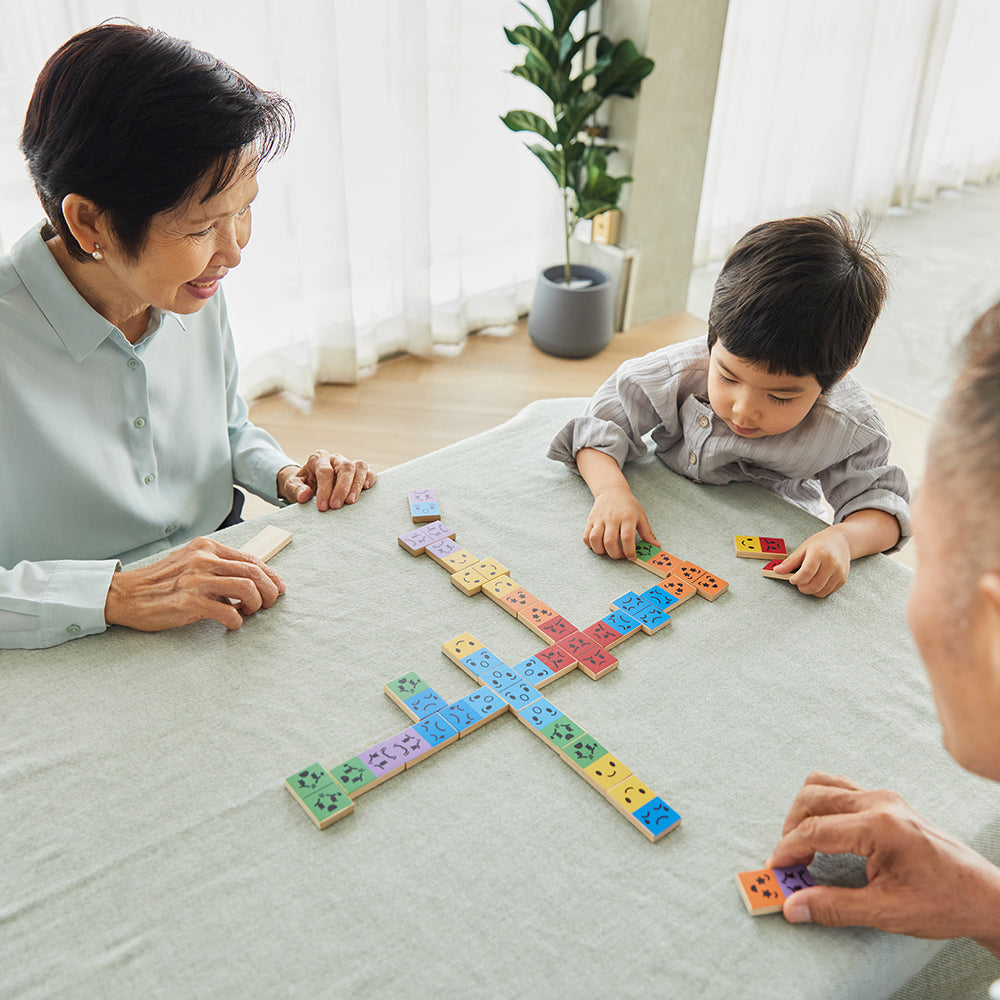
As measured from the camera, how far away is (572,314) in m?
3.22

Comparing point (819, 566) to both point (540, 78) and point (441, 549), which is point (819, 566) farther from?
point (540, 78)

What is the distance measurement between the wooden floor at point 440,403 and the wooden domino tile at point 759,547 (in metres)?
1.40

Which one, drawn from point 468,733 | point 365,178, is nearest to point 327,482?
point 468,733

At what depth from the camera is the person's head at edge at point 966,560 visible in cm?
58

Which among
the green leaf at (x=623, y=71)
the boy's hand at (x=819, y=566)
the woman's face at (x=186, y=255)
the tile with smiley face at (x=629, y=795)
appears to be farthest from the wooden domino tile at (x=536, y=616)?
the green leaf at (x=623, y=71)

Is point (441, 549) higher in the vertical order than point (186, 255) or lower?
lower

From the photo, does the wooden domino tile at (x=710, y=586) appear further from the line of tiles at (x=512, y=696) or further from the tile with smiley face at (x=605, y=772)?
the tile with smiley face at (x=605, y=772)

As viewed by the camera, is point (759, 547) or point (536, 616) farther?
point (759, 547)

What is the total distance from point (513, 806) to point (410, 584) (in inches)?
15.0

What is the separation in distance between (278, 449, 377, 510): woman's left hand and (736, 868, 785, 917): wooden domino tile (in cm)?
79

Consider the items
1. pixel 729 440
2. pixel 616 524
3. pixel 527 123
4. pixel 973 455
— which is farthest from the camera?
pixel 527 123

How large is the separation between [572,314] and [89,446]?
2245mm

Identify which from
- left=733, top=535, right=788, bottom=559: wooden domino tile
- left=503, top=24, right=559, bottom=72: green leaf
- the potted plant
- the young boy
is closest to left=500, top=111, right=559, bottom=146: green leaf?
the potted plant

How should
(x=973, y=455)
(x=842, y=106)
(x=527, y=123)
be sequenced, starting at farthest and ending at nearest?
(x=842, y=106)
(x=527, y=123)
(x=973, y=455)
